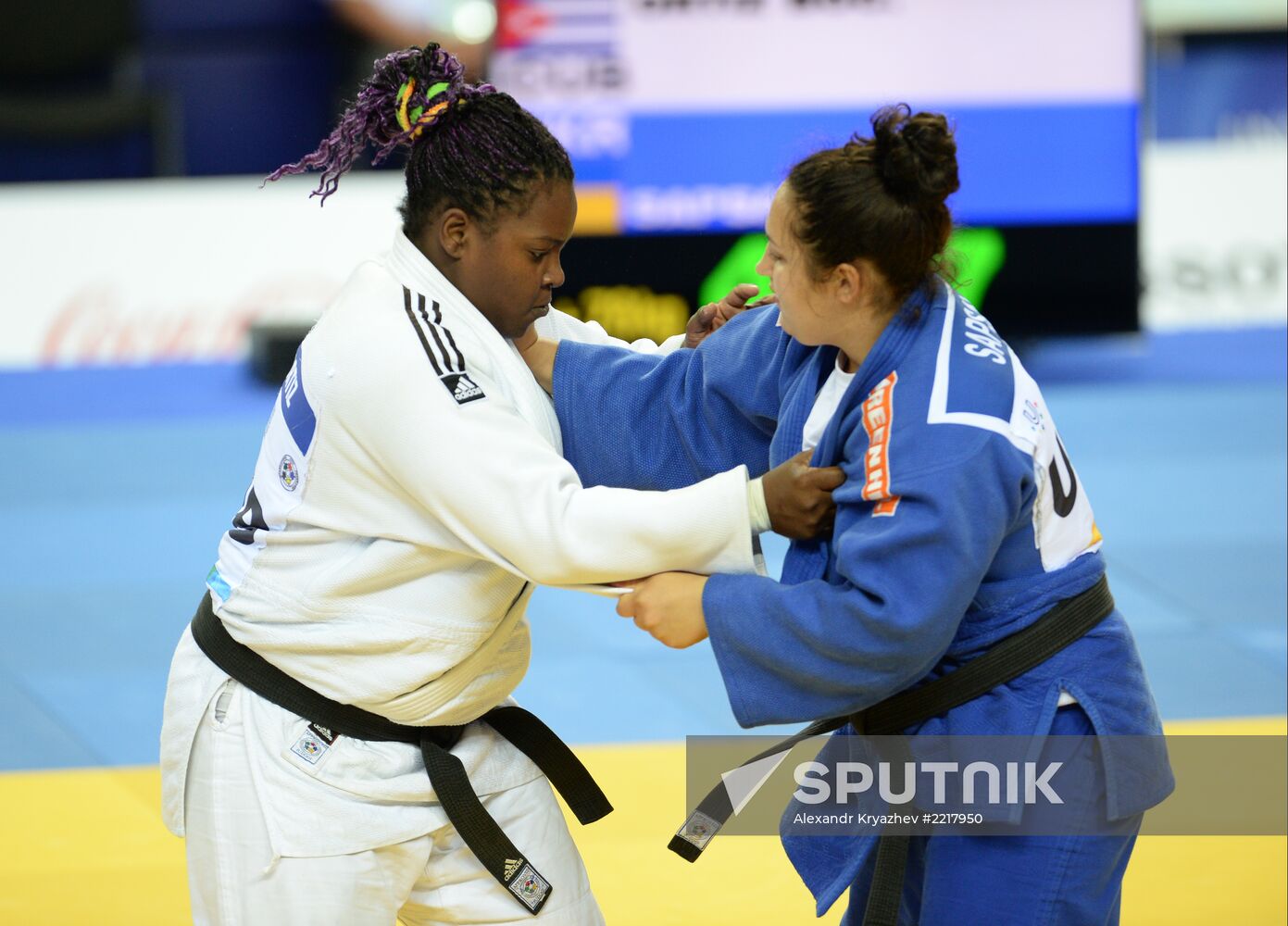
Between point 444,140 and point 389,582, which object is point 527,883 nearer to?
point 389,582

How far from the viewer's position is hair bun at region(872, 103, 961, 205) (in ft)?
Result: 6.28

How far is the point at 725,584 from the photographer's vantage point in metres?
2.01

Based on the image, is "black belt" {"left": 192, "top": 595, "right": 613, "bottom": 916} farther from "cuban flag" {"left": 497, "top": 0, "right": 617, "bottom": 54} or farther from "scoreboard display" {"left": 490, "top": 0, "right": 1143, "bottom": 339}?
"cuban flag" {"left": 497, "top": 0, "right": 617, "bottom": 54}

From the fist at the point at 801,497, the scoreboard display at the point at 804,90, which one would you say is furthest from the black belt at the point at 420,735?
the scoreboard display at the point at 804,90

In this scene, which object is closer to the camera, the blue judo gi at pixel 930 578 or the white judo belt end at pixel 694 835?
the blue judo gi at pixel 930 578

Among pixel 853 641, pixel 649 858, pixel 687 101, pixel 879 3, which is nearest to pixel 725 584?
pixel 853 641

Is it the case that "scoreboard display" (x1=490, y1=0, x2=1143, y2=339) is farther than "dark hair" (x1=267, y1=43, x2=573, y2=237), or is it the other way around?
"scoreboard display" (x1=490, y1=0, x2=1143, y2=339)

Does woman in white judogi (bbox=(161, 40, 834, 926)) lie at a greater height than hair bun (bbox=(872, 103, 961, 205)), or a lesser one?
lesser

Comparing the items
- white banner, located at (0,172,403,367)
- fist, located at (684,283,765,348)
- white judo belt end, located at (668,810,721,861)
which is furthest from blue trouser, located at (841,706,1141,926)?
white banner, located at (0,172,403,367)

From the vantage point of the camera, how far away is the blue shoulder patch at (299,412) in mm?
2080

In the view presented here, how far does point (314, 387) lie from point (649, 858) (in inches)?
74.5

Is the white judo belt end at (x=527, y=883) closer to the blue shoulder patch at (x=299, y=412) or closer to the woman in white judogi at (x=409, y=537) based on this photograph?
the woman in white judogi at (x=409, y=537)

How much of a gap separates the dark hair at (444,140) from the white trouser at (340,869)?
2.55ft

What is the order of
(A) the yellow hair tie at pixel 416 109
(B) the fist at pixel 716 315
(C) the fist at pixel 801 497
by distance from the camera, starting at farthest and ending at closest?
(B) the fist at pixel 716 315
(A) the yellow hair tie at pixel 416 109
(C) the fist at pixel 801 497
